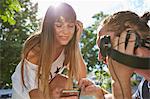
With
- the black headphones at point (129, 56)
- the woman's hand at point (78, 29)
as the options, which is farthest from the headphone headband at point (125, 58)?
the woman's hand at point (78, 29)

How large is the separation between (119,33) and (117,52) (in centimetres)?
3

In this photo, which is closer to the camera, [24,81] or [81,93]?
[81,93]

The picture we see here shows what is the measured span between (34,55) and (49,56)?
106 millimetres

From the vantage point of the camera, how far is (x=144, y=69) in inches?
21.6

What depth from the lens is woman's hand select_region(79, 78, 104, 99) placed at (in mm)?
662

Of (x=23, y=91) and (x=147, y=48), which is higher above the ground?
(x=147, y=48)

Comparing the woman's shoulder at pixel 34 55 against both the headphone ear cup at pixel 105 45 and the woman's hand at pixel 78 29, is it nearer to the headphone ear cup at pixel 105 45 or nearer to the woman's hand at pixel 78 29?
the woman's hand at pixel 78 29

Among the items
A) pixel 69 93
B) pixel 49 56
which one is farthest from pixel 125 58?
pixel 49 56

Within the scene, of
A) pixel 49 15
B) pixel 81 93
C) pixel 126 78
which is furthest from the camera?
pixel 49 15

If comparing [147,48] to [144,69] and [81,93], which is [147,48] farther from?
[81,93]

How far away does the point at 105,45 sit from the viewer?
55cm

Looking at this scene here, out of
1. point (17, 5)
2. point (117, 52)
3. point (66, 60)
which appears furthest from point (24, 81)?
point (17, 5)

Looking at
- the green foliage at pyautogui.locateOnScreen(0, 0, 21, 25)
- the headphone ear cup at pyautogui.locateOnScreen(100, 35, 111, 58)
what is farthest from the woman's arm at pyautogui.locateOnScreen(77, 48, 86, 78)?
the green foliage at pyautogui.locateOnScreen(0, 0, 21, 25)

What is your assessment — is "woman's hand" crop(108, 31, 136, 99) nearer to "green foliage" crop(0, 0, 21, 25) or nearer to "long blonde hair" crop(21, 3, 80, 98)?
"long blonde hair" crop(21, 3, 80, 98)
